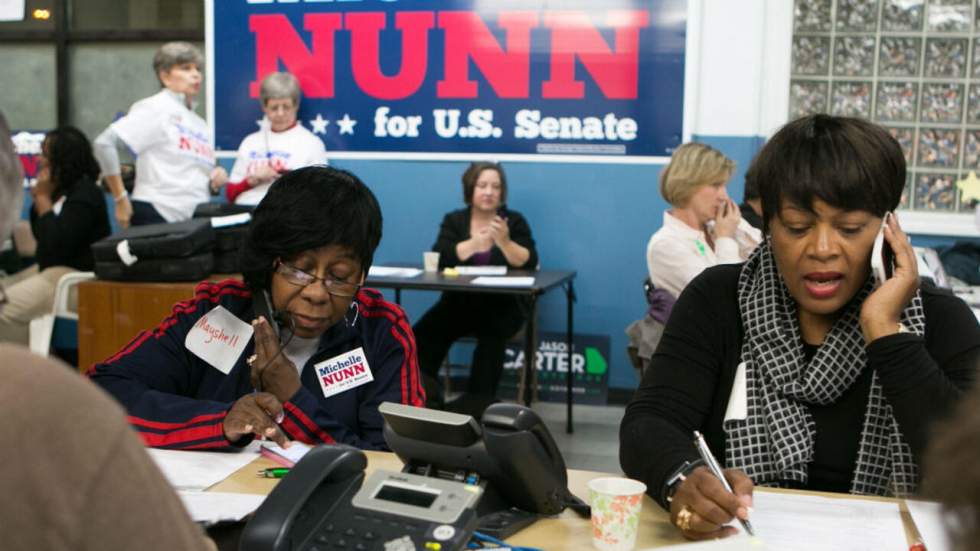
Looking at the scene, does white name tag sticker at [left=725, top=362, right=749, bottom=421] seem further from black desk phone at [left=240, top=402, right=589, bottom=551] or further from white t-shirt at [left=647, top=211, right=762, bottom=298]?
white t-shirt at [left=647, top=211, right=762, bottom=298]

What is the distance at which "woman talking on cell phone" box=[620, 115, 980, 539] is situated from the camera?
167cm

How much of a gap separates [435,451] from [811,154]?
32.3 inches

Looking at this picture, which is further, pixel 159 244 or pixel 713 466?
pixel 159 244

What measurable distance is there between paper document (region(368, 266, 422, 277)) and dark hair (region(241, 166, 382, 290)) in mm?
2913

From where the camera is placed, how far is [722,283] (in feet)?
6.16

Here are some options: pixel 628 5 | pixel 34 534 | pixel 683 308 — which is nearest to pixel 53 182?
pixel 628 5

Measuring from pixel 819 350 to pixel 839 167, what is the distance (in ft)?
1.02

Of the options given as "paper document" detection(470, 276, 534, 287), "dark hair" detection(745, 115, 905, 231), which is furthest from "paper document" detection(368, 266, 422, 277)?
"dark hair" detection(745, 115, 905, 231)

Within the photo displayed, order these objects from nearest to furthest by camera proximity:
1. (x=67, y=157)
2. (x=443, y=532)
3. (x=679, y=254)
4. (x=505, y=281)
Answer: (x=443, y=532) < (x=679, y=254) < (x=505, y=281) < (x=67, y=157)

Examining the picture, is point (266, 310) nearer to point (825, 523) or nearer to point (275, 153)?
point (825, 523)

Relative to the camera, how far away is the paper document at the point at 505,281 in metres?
4.55

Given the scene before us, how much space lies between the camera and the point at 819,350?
1.74 meters

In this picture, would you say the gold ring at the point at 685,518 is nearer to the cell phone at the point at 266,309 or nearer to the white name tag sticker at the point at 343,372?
the white name tag sticker at the point at 343,372

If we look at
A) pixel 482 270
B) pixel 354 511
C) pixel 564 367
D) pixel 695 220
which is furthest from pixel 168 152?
pixel 354 511
